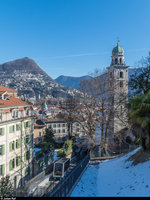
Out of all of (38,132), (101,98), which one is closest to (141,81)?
(101,98)

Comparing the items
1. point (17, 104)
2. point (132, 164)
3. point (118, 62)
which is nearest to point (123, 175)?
point (132, 164)

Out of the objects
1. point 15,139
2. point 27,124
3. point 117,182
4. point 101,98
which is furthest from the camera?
point 27,124

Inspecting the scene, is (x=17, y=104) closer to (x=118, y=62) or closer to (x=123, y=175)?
(x=123, y=175)

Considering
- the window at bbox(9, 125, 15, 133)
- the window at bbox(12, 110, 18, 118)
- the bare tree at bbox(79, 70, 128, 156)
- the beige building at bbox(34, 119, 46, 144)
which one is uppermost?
the bare tree at bbox(79, 70, 128, 156)

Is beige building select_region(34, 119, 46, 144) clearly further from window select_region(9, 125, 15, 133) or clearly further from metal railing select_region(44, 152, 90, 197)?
metal railing select_region(44, 152, 90, 197)

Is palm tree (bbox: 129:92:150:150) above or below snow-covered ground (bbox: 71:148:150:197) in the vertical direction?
above

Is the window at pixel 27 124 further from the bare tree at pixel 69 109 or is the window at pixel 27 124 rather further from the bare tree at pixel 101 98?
the bare tree at pixel 101 98

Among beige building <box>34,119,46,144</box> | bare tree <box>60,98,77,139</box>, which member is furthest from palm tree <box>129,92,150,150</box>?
beige building <box>34,119,46,144</box>

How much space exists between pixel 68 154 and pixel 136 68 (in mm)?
18658

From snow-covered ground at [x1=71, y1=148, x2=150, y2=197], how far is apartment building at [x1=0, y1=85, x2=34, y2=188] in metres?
11.0

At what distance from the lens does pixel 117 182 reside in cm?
Answer: 1144

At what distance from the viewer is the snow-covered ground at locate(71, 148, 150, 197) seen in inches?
378

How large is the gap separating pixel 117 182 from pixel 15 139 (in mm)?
15304

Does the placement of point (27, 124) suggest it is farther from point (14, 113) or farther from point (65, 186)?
point (65, 186)
